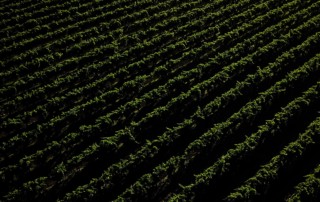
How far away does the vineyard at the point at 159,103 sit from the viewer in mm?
10047

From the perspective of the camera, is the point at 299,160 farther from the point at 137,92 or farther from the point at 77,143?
the point at 77,143

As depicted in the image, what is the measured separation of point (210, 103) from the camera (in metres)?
12.1

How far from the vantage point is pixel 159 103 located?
40.7 feet

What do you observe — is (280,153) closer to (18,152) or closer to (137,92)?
(137,92)

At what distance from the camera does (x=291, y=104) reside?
12.0 meters

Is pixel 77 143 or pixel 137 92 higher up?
pixel 137 92

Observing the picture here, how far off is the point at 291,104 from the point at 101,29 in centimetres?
1026

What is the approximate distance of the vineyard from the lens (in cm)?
1005

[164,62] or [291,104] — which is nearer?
[291,104]

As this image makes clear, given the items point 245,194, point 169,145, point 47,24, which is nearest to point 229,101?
point 169,145

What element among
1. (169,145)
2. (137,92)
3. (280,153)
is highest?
(137,92)

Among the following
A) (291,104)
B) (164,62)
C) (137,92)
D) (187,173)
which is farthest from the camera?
(164,62)

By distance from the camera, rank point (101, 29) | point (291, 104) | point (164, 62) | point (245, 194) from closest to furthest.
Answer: point (245, 194)
point (291, 104)
point (164, 62)
point (101, 29)

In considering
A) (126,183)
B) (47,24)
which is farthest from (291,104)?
(47,24)
